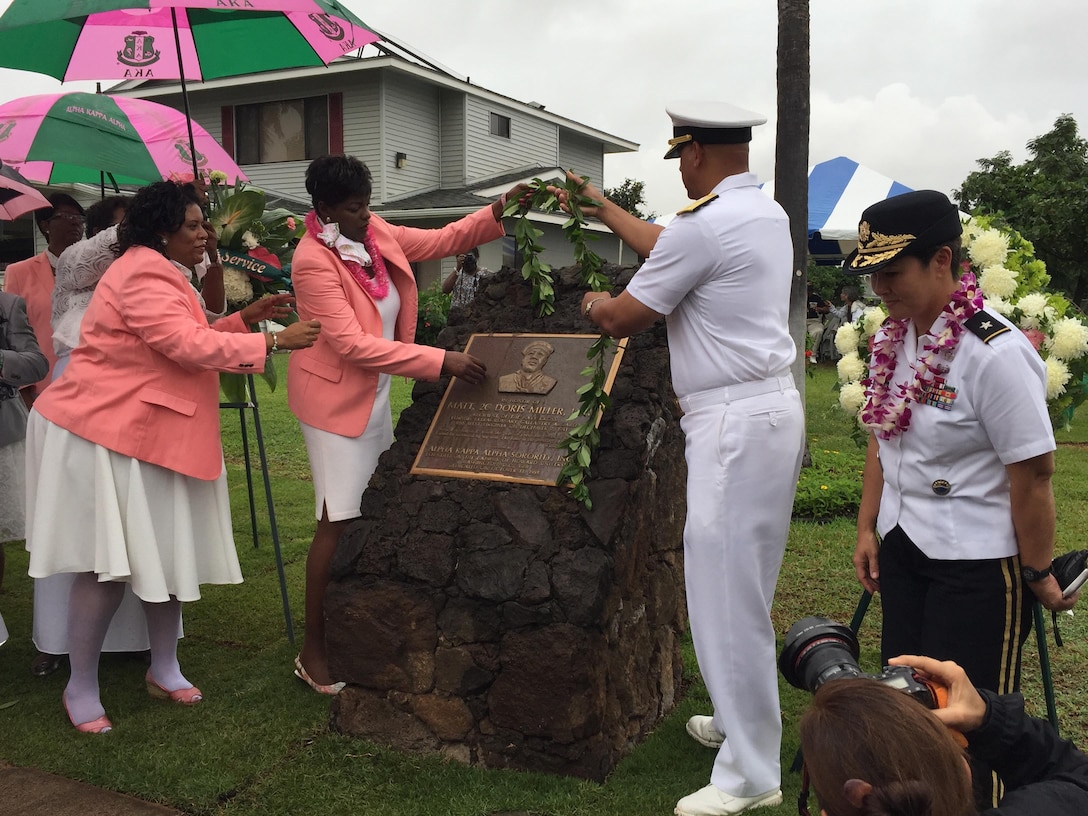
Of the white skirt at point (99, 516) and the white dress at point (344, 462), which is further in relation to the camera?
the white dress at point (344, 462)

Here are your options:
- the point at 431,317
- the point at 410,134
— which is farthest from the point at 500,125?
the point at 431,317

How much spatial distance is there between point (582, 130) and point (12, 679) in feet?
69.5

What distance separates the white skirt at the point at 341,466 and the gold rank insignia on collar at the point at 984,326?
238 centimetres

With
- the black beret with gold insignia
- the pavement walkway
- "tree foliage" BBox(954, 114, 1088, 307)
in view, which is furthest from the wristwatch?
"tree foliage" BBox(954, 114, 1088, 307)

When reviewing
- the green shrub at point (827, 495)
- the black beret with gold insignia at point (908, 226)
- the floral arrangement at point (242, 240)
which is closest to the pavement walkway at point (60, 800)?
the floral arrangement at point (242, 240)

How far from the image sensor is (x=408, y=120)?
20094mm

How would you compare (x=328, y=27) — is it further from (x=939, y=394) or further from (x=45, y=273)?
(x=939, y=394)

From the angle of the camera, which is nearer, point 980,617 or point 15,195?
point 980,617

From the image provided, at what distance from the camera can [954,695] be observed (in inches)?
67.1

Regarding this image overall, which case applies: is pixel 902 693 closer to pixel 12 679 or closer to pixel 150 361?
Answer: pixel 150 361

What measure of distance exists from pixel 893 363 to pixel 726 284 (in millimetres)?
573

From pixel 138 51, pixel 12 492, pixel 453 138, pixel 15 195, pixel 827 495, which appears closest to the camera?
pixel 12 492

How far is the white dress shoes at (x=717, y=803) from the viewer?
3.05 m

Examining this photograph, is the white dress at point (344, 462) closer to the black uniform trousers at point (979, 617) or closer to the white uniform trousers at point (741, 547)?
the white uniform trousers at point (741, 547)
